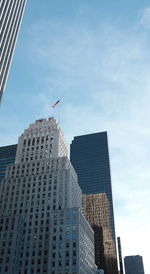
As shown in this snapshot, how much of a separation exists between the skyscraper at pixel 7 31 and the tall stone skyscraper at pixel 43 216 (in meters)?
69.9

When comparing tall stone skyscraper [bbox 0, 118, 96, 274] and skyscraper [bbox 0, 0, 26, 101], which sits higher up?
skyscraper [bbox 0, 0, 26, 101]

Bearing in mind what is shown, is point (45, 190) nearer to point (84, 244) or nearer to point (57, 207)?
point (57, 207)

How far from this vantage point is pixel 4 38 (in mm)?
106062

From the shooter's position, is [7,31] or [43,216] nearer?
[7,31]

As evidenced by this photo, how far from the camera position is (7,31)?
357 feet

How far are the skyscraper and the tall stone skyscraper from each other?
229 ft

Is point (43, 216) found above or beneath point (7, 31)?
beneath

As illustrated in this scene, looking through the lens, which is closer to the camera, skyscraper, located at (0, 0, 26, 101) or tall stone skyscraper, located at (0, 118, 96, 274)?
skyscraper, located at (0, 0, 26, 101)

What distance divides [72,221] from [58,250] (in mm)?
14594

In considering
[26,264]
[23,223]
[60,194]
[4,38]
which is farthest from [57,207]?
[4,38]

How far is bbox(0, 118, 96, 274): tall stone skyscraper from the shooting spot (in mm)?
130625

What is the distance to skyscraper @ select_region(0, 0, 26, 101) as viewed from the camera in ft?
341

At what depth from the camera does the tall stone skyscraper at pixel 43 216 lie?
131 m

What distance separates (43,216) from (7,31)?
8917 centimetres
